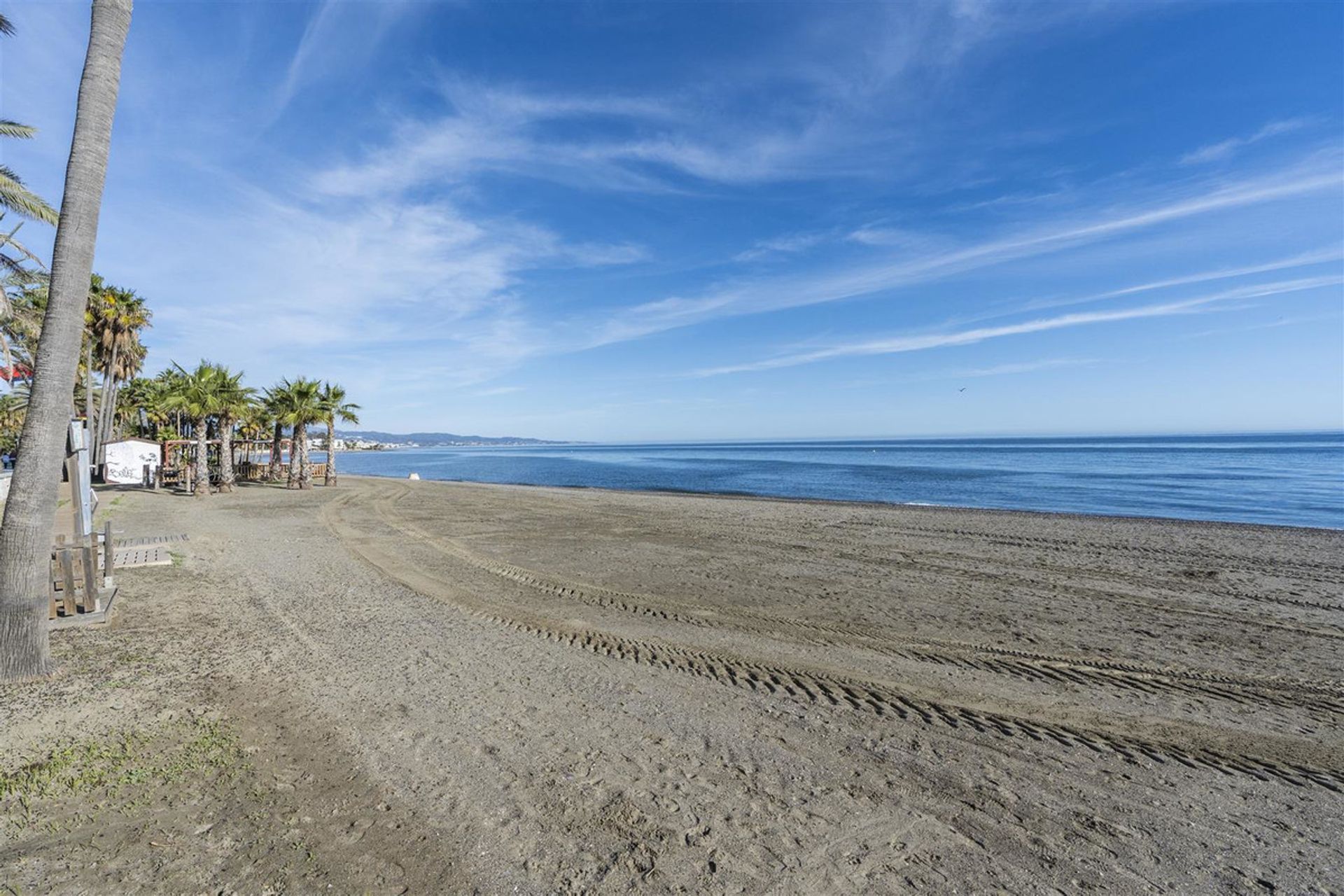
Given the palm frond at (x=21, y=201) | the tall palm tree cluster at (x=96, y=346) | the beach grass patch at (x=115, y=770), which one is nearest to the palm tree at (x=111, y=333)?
the tall palm tree cluster at (x=96, y=346)

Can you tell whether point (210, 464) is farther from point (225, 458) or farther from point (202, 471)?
point (202, 471)

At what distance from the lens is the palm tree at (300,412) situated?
33.9m

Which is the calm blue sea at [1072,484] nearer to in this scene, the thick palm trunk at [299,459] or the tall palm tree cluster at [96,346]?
the thick palm trunk at [299,459]

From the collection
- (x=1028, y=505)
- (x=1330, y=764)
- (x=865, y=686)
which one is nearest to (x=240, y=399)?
(x=865, y=686)

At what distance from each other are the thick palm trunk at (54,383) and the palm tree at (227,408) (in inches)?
1079

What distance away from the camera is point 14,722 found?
5.43 meters

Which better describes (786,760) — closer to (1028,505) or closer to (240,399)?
(1028,505)

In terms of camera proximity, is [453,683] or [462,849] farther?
[453,683]

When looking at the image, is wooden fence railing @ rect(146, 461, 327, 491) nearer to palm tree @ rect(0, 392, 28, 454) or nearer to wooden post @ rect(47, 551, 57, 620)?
palm tree @ rect(0, 392, 28, 454)

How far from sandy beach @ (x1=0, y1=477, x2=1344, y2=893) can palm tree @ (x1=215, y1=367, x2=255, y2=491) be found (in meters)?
21.4

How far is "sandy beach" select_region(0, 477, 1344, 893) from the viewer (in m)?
3.79

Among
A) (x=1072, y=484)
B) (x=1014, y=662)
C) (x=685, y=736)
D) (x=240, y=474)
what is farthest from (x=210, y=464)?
(x=1072, y=484)

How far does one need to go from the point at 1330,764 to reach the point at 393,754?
811cm

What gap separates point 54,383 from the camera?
6305 mm
